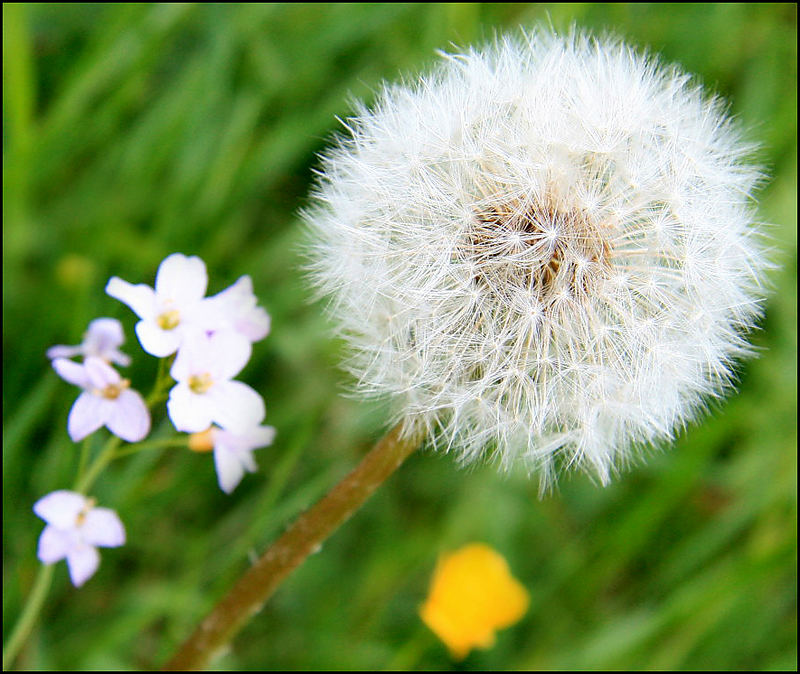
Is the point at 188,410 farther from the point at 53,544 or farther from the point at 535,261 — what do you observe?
the point at 535,261

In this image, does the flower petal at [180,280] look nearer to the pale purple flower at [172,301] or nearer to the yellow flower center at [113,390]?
the pale purple flower at [172,301]

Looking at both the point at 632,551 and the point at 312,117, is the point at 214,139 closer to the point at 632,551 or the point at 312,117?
the point at 312,117

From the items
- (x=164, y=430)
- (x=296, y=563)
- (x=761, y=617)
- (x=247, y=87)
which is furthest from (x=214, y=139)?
(x=761, y=617)

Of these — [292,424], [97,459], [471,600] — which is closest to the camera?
[97,459]

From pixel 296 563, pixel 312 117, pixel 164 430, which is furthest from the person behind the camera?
pixel 312 117

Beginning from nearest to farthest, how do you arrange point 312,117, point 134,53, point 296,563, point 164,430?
point 296,563 < point 164,430 < point 134,53 < point 312,117

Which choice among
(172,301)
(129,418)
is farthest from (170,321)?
(129,418)

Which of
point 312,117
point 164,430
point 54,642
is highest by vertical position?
point 312,117

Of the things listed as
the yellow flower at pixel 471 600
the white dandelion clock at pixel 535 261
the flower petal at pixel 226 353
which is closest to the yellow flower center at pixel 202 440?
the flower petal at pixel 226 353
